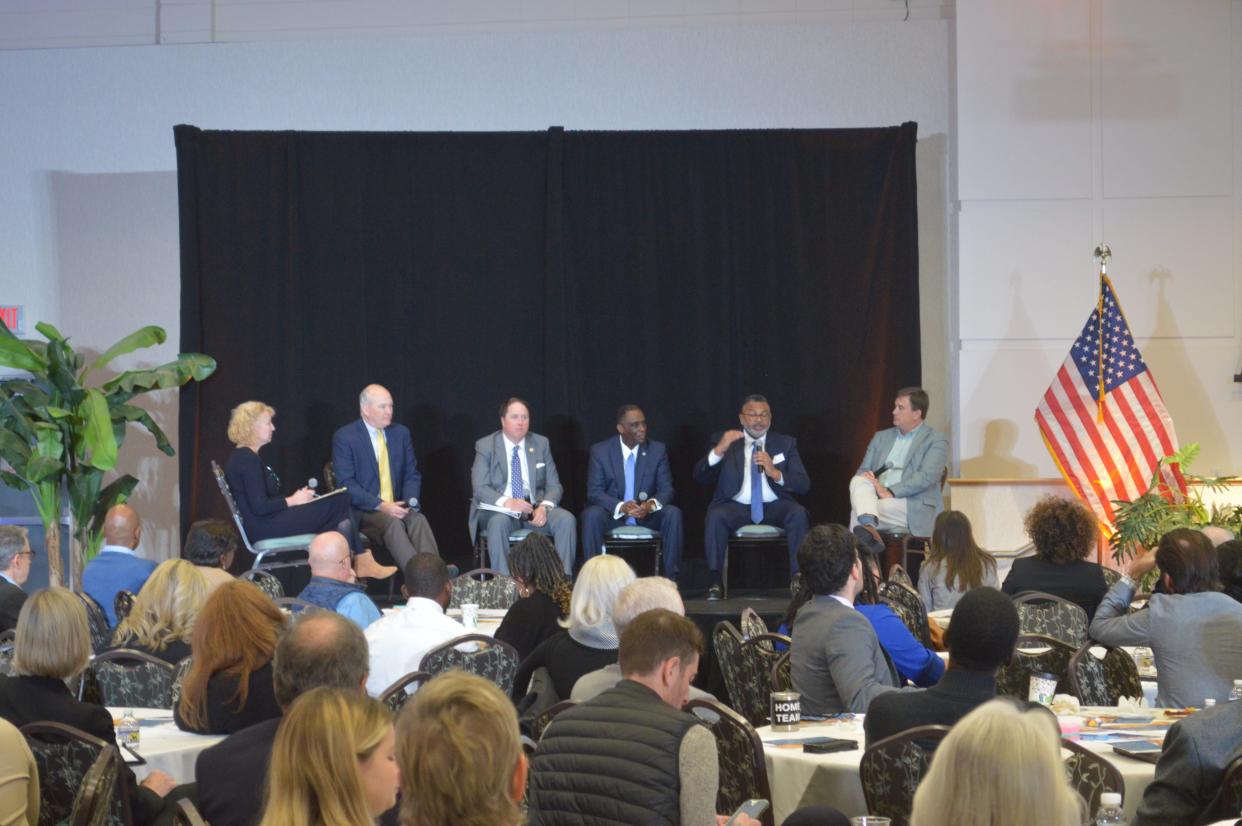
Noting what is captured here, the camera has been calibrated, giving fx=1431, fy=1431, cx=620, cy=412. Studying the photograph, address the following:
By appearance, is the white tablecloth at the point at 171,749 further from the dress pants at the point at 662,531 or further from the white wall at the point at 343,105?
the white wall at the point at 343,105

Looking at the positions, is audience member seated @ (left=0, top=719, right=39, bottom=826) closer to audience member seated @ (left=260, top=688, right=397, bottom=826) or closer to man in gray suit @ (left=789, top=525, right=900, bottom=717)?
audience member seated @ (left=260, top=688, right=397, bottom=826)

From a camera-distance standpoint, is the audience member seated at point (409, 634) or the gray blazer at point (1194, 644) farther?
the audience member seated at point (409, 634)

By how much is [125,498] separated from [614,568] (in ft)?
20.7

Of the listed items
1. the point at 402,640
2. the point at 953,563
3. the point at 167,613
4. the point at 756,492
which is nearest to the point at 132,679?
the point at 167,613

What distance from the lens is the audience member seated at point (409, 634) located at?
4.80 metres

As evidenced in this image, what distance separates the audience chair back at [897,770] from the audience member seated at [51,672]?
1.81 meters

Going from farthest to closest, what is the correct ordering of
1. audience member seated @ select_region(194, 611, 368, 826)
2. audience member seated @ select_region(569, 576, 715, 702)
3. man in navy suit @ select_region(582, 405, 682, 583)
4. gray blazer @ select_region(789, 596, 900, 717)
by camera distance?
man in navy suit @ select_region(582, 405, 682, 583) → gray blazer @ select_region(789, 596, 900, 717) → audience member seated @ select_region(569, 576, 715, 702) → audience member seated @ select_region(194, 611, 368, 826)

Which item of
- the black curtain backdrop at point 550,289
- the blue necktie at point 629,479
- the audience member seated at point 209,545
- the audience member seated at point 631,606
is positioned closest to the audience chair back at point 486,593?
the audience member seated at point 209,545

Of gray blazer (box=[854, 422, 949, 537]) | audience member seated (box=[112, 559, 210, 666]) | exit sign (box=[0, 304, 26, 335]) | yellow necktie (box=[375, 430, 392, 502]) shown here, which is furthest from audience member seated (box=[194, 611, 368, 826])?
exit sign (box=[0, 304, 26, 335])

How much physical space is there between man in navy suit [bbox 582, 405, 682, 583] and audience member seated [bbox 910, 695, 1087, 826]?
7.28 metres

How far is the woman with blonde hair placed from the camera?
8.73m

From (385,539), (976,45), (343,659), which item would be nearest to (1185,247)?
(976,45)

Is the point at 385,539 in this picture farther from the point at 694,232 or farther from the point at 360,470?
the point at 694,232

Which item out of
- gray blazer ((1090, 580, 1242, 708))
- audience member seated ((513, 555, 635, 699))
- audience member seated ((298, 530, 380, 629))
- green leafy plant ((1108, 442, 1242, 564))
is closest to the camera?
gray blazer ((1090, 580, 1242, 708))
